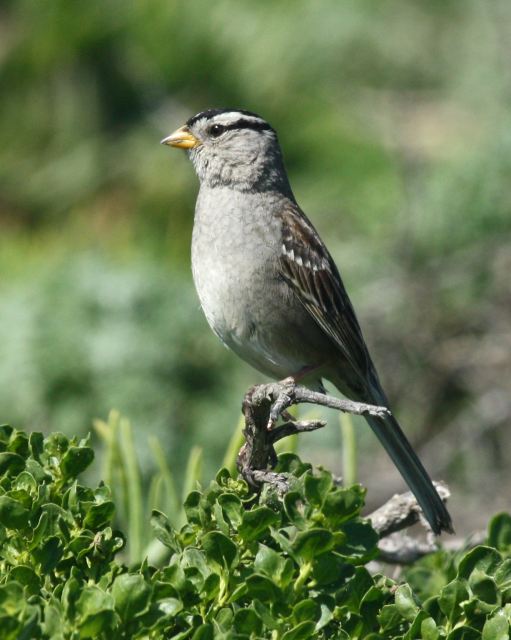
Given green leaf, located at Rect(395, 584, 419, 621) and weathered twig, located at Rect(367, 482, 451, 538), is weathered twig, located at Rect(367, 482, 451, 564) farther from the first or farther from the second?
green leaf, located at Rect(395, 584, 419, 621)

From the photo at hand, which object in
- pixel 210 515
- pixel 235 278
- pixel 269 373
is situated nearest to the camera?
pixel 210 515

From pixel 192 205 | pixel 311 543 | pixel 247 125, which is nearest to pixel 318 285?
pixel 247 125

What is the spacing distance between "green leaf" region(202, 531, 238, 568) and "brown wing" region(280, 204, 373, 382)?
1999mm

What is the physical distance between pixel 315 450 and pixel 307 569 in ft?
13.2

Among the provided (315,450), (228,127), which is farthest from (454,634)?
(315,450)

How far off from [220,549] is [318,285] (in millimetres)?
2133

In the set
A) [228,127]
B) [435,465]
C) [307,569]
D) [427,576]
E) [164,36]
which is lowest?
[435,465]

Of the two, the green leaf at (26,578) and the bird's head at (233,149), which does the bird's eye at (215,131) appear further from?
the green leaf at (26,578)

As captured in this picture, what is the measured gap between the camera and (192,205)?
24.6 feet

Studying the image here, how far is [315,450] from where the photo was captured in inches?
231

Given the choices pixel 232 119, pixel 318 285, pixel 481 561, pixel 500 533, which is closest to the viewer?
pixel 481 561

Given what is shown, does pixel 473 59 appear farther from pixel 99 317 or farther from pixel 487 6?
pixel 99 317

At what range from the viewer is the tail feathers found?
121 inches

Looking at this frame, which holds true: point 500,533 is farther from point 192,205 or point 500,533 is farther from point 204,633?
point 192,205
